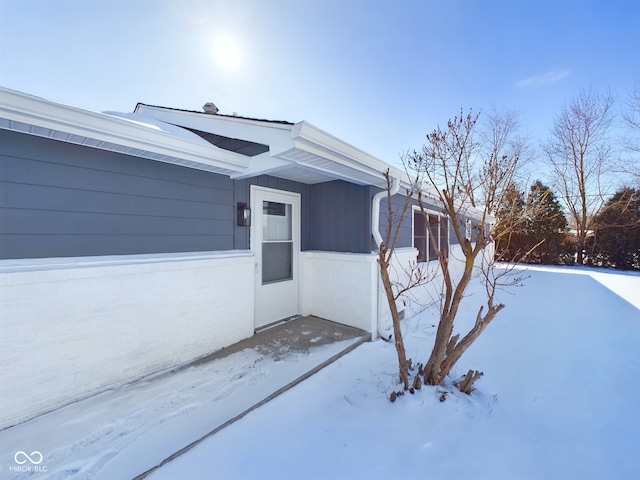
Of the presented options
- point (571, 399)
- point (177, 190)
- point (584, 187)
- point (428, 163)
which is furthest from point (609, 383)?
point (584, 187)

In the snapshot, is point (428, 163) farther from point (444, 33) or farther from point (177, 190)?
point (444, 33)

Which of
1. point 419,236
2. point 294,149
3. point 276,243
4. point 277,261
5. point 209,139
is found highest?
point 209,139

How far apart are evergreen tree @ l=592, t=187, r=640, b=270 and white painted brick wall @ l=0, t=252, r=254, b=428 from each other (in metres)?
16.7

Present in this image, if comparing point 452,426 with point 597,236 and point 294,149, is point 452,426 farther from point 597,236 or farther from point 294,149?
point 597,236

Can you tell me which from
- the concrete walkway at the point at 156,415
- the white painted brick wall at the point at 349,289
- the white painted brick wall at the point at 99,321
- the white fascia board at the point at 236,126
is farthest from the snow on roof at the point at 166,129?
the concrete walkway at the point at 156,415

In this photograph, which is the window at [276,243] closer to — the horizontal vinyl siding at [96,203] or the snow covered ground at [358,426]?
the horizontal vinyl siding at [96,203]

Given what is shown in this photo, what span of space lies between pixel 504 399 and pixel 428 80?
5.91 meters

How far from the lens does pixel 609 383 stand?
292cm

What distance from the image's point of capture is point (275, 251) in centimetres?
440

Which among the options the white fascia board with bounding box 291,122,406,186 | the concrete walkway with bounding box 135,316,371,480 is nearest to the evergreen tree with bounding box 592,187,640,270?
the white fascia board with bounding box 291,122,406,186

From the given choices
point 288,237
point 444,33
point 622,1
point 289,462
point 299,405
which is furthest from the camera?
point 444,33

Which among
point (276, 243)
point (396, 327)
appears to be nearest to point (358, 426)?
point (396, 327)

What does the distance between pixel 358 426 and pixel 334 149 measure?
2.55 metres

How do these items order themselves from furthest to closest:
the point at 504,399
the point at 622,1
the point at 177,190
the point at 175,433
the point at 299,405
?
1. the point at 622,1
2. the point at 177,190
3. the point at 504,399
4. the point at 299,405
5. the point at 175,433
